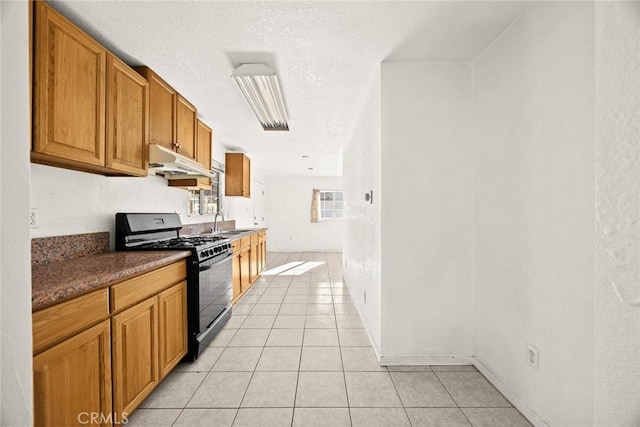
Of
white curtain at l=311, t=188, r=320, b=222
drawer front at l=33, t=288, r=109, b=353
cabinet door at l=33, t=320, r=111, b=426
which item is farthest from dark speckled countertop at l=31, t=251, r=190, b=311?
white curtain at l=311, t=188, r=320, b=222

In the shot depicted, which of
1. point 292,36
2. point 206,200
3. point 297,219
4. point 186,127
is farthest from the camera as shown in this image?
point 297,219

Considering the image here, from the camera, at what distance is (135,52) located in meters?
2.04

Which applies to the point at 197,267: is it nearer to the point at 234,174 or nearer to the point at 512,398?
the point at 512,398

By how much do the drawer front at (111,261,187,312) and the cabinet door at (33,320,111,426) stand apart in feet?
0.45

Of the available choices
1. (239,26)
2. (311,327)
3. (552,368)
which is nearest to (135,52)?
(239,26)

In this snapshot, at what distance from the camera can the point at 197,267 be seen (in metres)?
2.29

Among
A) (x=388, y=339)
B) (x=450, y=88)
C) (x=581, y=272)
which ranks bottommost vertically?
(x=388, y=339)

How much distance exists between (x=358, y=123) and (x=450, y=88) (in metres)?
1.34

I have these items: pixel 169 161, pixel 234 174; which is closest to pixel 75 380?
pixel 169 161

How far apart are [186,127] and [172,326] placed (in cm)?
199

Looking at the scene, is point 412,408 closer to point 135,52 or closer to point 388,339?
point 388,339

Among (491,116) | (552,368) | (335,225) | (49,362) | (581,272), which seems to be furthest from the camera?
(335,225)

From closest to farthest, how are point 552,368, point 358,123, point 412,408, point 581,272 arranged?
point 581,272 < point 552,368 < point 412,408 < point 358,123

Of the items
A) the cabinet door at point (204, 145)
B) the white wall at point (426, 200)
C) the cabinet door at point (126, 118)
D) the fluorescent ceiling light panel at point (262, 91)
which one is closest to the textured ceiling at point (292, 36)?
the fluorescent ceiling light panel at point (262, 91)
